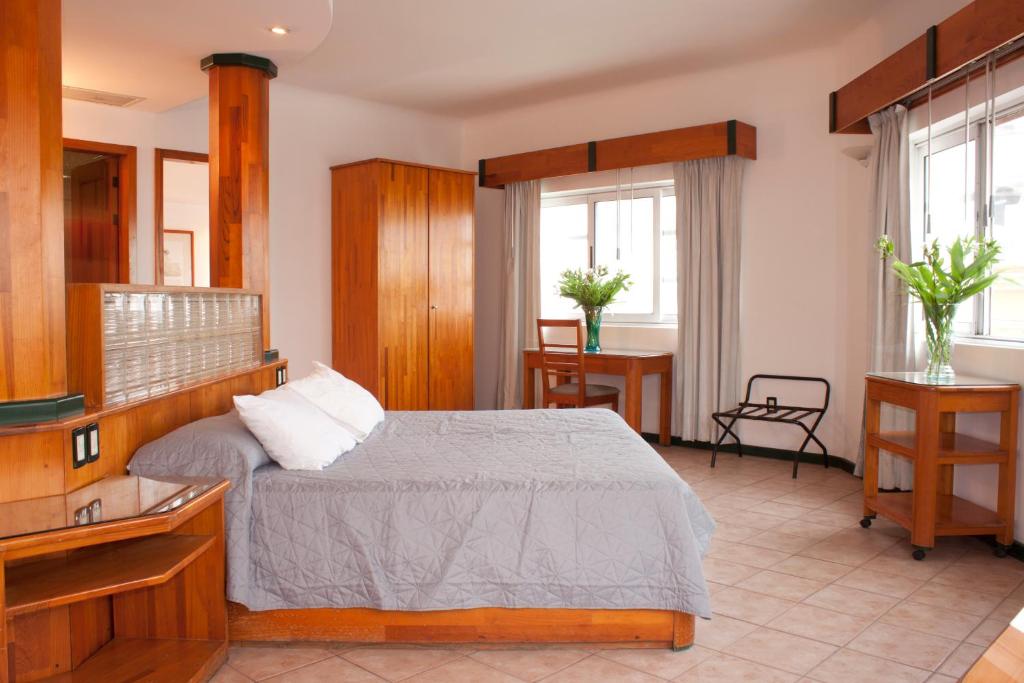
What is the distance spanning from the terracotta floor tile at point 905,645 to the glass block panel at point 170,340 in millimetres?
2388

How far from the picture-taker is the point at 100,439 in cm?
225

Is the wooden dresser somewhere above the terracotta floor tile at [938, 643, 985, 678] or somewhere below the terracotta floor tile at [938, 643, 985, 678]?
above

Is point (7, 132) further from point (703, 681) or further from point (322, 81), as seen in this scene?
point (322, 81)

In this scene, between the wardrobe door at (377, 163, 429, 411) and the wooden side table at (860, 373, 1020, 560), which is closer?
the wooden side table at (860, 373, 1020, 560)

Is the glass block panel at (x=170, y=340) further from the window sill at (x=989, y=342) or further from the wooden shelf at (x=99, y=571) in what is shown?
the window sill at (x=989, y=342)

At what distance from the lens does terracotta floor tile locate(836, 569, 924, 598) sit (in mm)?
2930

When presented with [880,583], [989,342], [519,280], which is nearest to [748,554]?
[880,583]

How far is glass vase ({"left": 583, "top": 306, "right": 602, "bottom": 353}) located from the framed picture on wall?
4400 mm

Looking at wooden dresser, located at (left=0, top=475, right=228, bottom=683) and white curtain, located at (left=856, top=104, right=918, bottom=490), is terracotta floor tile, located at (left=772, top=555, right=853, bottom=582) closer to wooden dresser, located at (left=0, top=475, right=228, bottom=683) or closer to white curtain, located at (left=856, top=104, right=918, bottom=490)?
white curtain, located at (left=856, top=104, right=918, bottom=490)

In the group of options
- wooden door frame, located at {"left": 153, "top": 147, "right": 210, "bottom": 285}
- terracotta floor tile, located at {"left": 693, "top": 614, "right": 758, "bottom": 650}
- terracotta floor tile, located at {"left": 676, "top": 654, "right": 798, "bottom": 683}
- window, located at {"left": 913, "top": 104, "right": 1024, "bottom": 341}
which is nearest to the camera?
terracotta floor tile, located at {"left": 676, "top": 654, "right": 798, "bottom": 683}

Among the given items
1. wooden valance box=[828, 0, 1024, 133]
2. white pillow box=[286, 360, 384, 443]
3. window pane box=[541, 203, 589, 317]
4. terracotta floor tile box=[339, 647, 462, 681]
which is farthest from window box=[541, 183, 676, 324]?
terracotta floor tile box=[339, 647, 462, 681]

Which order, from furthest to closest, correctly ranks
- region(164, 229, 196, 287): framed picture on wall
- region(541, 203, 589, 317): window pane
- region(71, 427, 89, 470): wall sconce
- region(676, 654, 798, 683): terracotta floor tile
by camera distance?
region(164, 229, 196, 287): framed picture on wall, region(541, 203, 589, 317): window pane, region(676, 654, 798, 683): terracotta floor tile, region(71, 427, 89, 470): wall sconce

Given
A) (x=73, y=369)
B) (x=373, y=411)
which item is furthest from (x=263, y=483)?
(x=373, y=411)

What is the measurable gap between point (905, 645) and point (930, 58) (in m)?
2.43
